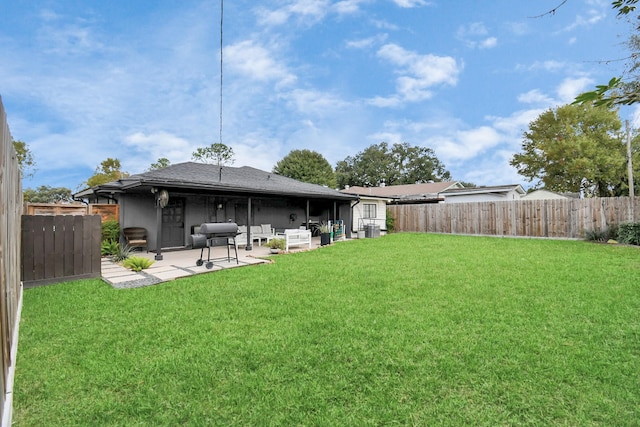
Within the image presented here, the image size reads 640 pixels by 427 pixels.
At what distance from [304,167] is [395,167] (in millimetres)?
15446

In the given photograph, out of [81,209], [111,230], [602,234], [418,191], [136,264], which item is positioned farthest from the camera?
[418,191]

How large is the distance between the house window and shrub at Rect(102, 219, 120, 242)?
11786 mm

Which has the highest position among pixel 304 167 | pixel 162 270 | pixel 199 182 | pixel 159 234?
pixel 304 167

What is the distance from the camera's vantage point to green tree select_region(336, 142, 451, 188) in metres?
40.5

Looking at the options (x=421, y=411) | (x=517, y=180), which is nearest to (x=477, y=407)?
(x=421, y=411)

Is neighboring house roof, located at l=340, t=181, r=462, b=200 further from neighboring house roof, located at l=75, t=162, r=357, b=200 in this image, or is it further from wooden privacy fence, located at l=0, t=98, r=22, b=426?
wooden privacy fence, located at l=0, t=98, r=22, b=426

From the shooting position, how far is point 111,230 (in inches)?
360

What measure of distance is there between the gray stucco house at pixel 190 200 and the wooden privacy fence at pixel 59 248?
7.72 ft

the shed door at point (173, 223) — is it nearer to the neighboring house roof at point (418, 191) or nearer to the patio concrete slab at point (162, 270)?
the patio concrete slab at point (162, 270)

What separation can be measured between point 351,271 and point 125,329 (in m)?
4.14

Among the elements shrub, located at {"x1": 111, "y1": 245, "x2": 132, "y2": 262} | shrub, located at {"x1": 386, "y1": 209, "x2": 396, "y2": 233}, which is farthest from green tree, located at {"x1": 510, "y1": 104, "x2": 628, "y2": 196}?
shrub, located at {"x1": 111, "y1": 245, "x2": 132, "y2": 262}

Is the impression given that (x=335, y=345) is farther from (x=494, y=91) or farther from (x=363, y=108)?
(x=363, y=108)

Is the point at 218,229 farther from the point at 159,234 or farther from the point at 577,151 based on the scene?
the point at 577,151

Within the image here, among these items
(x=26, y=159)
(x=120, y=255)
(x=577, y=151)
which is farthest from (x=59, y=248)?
(x=577, y=151)
